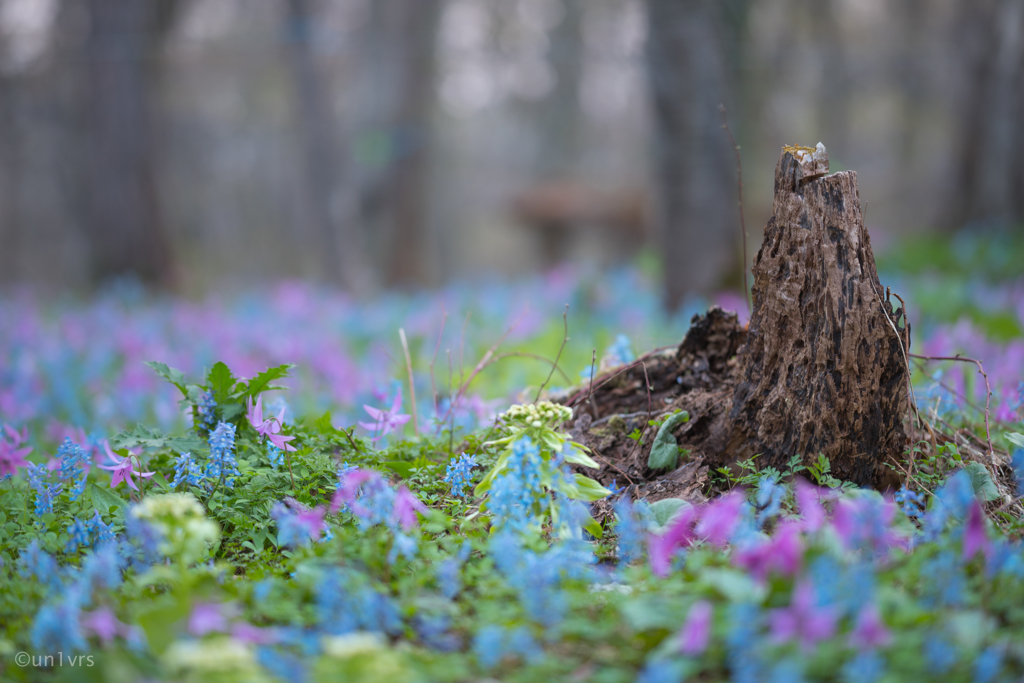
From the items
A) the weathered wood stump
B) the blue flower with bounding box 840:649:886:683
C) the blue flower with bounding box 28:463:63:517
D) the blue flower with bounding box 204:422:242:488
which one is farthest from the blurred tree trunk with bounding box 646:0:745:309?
the blue flower with bounding box 840:649:886:683

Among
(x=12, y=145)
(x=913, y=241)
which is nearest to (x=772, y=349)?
(x=913, y=241)

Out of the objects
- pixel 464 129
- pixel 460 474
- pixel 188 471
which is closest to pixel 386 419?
pixel 460 474

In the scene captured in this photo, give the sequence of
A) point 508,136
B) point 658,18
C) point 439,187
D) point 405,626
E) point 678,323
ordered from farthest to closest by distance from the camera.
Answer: point 508,136, point 439,187, point 658,18, point 678,323, point 405,626

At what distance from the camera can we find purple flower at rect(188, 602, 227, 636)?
4.63 feet

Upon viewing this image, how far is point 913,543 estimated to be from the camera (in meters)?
1.86

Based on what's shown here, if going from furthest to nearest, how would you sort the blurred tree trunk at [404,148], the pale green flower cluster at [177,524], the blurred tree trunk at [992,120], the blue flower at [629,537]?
the blurred tree trunk at [404,148] < the blurred tree trunk at [992,120] < the blue flower at [629,537] < the pale green flower cluster at [177,524]

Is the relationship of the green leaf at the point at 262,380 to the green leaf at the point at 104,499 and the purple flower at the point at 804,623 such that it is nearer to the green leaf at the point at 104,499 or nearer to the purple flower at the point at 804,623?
the green leaf at the point at 104,499

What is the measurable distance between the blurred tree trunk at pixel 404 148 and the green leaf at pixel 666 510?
12.0 meters

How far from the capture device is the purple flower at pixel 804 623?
1246 mm

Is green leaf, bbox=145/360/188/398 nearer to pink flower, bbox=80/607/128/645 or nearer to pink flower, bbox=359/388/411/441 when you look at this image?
pink flower, bbox=359/388/411/441

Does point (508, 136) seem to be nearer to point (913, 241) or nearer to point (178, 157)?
point (178, 157)

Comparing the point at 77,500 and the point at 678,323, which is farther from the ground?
the point at 678,323

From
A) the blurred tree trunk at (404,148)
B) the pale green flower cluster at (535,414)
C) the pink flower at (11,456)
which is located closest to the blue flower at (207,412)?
the pink flower at (11,456)

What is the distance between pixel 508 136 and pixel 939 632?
3466 cm
